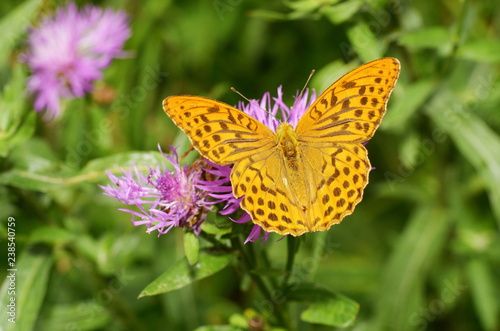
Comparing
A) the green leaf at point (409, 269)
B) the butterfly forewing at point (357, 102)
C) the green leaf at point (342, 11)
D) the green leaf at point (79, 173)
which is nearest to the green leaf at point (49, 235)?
the green leaf at point (79, 173)

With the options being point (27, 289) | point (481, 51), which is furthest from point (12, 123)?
point (481, 51)

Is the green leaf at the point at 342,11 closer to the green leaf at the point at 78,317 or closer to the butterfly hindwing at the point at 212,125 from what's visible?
the butterfly hindwing at the point at 212,125

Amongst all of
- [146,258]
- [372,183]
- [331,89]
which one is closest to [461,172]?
[372,183]

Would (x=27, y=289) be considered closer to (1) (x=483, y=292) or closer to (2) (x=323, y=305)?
(2) (x=323, y=305)

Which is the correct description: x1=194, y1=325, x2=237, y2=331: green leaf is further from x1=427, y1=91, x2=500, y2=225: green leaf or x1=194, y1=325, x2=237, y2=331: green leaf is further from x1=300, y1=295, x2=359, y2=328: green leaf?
x1=427, y1=91, x2=500, y2=225: green leaf

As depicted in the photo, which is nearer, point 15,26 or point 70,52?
point 15,26

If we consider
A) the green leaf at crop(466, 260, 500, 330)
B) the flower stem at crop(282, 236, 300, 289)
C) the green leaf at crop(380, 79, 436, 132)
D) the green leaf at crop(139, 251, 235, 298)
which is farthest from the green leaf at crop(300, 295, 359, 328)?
the green leaf at crop(466, 260, 500, 330)
